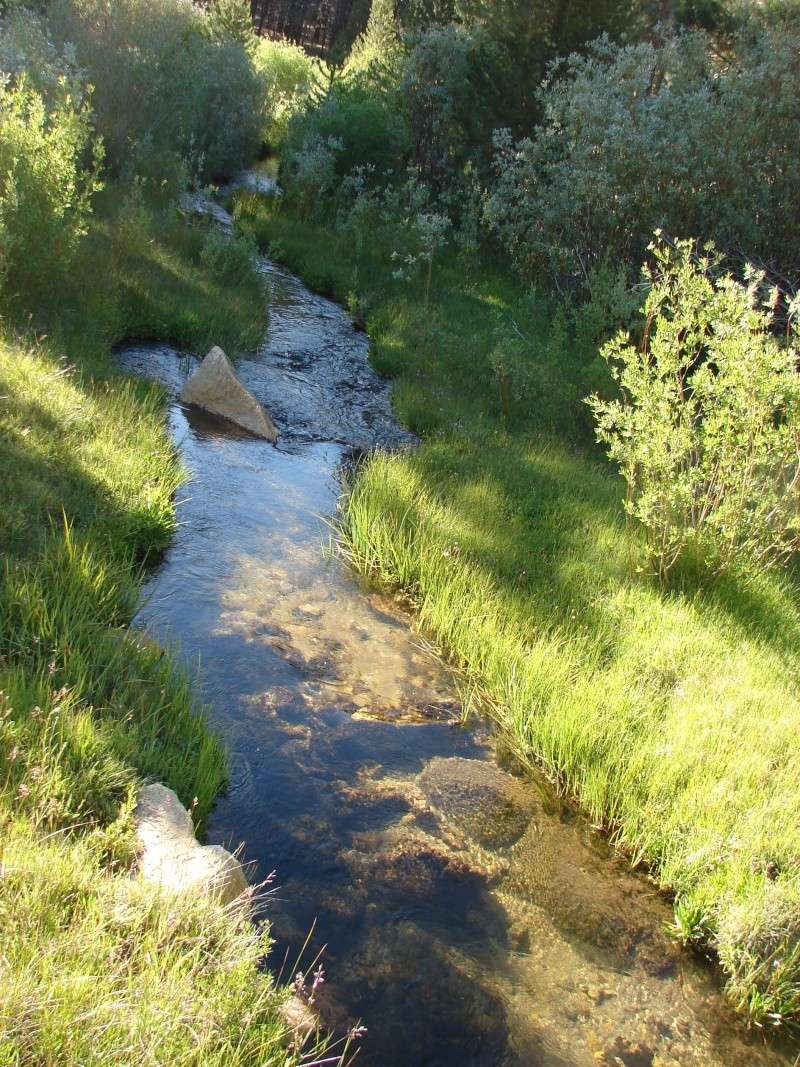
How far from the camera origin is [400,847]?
3.88 meters

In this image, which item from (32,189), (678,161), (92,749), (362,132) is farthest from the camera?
(362,132)

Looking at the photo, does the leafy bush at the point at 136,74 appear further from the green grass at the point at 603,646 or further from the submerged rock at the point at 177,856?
the submerged rock at the point at 177,856

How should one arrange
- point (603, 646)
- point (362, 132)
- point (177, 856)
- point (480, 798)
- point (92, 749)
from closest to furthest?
1. point (177, 856)
2. point (92, 749)
3. point (480, 798)
4. point (603, 646)
5. point (362, 132)

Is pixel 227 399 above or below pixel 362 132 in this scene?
below

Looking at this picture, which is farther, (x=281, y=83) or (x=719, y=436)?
(x=281, y=83)

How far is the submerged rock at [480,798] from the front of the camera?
4117 millimetres

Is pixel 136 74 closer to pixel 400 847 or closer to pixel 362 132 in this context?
pixel 362 132

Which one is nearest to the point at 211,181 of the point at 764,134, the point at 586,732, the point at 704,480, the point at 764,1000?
the point at 764,134

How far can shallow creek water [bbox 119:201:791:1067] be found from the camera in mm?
3213

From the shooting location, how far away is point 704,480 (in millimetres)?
5973

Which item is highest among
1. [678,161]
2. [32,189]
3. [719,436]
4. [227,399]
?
[678,161]

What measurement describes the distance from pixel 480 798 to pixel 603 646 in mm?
1409

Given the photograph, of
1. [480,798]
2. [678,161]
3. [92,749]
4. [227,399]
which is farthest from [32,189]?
[678,161]

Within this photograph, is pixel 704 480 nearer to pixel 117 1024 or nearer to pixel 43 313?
pixel 117 1024
